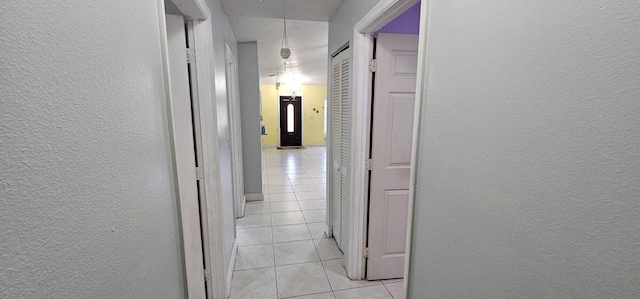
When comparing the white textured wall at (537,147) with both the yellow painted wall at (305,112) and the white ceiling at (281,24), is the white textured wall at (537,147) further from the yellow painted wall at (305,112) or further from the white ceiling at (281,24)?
the yellow painted wall at (305,112)

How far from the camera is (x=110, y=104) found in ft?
2.06

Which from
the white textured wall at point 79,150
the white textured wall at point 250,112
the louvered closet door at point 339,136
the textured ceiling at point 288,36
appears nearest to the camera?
the white textured wall at point 79,150

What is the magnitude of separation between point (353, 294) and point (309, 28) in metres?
2.84

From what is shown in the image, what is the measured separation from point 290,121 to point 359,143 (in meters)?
8.10

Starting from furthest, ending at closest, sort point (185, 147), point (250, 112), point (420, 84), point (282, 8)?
point (250, 112) < point (282, 8) < point (185, 147) < point (420, 84)

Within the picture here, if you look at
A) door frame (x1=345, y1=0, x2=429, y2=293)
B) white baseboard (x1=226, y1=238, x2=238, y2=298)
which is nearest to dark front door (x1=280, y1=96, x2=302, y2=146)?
white baseboard (x1=226, y1=238, x2=238, y2=298)

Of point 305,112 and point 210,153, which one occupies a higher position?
point 305,112

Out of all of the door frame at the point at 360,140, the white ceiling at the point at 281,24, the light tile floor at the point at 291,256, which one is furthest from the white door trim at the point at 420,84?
the white ceiling at the point at 281,24

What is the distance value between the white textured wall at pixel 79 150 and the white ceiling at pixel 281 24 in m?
1.69

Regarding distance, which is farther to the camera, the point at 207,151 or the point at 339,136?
the point at 339,136

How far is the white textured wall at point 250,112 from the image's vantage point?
3.77 meters

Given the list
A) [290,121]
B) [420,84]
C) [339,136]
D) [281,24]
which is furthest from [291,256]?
[290,121]

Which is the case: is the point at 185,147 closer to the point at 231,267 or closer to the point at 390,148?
the point at 231,267

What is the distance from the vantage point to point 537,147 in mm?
669
